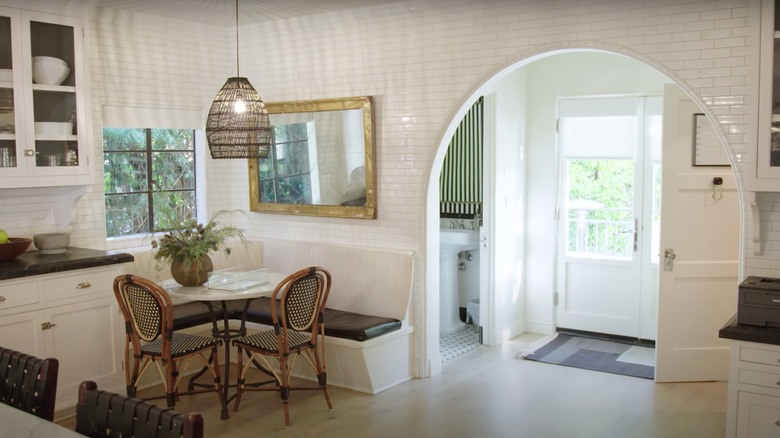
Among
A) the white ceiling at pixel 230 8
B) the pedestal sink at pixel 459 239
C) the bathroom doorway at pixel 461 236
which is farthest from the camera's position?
the pedestal sink at pixel 459 239

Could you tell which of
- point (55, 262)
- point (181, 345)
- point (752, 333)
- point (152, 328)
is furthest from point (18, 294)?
point (752, 333)

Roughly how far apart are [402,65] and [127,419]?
153 inches

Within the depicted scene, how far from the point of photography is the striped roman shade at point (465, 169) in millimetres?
6301

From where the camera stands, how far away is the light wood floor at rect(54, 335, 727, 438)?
4.38 metres

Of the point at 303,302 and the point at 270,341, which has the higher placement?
the point at 303,302

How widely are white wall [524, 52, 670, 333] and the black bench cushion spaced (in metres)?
1.96

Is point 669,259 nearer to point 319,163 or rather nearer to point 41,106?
point 319,163

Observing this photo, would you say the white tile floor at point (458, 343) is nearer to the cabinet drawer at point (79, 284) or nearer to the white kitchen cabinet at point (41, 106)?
the cabinet drawer at point (79, 284)

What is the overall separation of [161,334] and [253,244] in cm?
192

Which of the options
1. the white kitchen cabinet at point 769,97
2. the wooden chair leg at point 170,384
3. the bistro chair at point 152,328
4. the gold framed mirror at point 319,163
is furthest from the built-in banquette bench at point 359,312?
the white kitchen cabinet at point 769,97

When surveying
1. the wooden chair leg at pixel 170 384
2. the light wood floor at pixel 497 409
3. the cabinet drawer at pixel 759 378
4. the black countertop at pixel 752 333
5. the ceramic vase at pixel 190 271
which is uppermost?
the ceramic vase at pixel 190 271

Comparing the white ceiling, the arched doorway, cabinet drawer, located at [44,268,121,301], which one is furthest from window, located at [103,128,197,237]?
the arched doorway

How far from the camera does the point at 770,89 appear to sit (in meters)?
3.75

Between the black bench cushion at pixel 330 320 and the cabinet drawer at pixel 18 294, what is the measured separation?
37.5 inches
